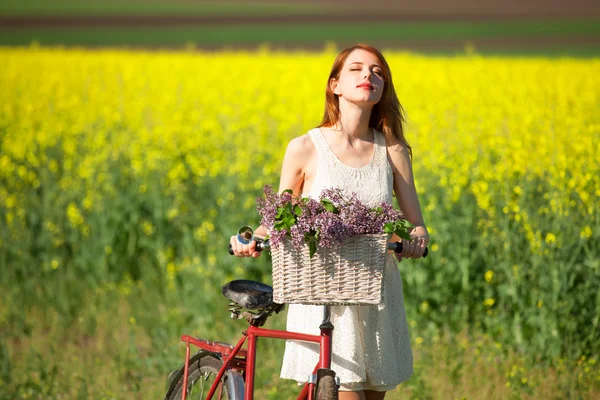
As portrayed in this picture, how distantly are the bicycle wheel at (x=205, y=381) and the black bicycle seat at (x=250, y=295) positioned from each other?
0.26 metres

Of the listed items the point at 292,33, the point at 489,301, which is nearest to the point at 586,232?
the point at 489,301

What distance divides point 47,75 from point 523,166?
8784 mm

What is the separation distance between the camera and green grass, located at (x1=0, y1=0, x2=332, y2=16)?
36344mm

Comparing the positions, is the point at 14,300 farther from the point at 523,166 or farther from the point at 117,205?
the point at 523,166

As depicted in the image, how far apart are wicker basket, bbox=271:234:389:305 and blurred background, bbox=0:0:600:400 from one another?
225 centimetres

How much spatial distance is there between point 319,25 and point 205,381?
31102 millimetres

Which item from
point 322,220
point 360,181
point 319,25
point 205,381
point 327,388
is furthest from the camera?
point 319,25

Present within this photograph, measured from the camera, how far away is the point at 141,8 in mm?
37625

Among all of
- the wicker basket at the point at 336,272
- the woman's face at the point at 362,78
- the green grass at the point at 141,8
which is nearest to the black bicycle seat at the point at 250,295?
the wicker basket at the point at 336,272

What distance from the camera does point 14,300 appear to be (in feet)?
21.5

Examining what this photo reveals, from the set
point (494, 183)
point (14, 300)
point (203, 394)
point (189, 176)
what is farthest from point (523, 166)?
point (14, 300)

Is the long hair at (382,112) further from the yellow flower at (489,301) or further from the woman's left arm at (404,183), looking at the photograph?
the yellow flower at (489,301)

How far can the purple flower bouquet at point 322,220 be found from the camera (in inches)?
99.4

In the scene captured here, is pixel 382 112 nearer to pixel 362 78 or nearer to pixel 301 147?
pixel 362 78
